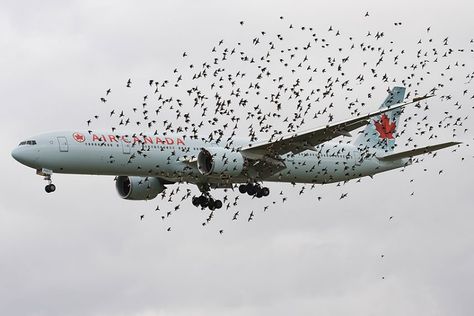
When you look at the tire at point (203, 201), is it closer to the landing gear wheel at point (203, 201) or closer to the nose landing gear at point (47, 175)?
the landing gear wheel at point (203, 201)

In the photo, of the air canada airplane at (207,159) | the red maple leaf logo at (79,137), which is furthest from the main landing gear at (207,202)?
the red maple leaf logo at (79,137)

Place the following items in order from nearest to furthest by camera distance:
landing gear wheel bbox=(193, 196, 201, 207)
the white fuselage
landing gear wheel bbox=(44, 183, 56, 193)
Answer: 1. landing gear wheel bbox=(44, 183, 56, 193)
2. the white fuselage
3. landing gear wheel bbox=(193, 196, 201, 207)

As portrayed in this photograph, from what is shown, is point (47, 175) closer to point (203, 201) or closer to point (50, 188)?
point (50, 188)

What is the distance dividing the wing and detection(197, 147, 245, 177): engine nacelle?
153 cm

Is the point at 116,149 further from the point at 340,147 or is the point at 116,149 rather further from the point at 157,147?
the point at 340,147

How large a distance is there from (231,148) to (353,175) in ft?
40.5

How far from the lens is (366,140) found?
256 ft

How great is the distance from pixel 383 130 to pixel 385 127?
0.67 meters

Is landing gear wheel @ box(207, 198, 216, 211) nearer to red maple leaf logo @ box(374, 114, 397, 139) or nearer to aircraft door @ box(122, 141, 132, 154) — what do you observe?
aircraft door @ box(122, 141, 132, 154)

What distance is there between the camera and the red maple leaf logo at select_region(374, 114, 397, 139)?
263 ft

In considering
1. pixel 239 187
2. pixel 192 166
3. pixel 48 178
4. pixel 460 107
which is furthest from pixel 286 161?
pixel 460 107

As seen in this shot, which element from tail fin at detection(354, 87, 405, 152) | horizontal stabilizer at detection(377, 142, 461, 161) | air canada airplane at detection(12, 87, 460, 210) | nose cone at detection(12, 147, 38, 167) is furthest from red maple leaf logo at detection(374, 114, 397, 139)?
nose cone at detection(12, 147, 38, 167)

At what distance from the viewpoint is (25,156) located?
5856cm

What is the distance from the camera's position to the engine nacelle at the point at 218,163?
61.9m
